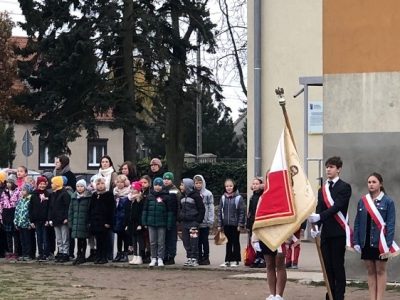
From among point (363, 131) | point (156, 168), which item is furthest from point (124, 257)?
point (363, 131)

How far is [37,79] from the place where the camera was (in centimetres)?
3578

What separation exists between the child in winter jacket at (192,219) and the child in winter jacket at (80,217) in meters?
1.86

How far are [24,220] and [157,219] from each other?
309 centimetres

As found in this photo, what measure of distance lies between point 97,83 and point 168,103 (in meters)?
2.64

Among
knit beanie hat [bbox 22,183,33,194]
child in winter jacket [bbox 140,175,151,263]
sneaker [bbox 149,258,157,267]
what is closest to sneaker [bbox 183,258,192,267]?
sneaker [bbox 149,258,157,267]

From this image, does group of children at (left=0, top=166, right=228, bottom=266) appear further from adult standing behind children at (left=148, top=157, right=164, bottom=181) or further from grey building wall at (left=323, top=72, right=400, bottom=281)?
grey building wall at (left=323, top=72, right=400, bottom=281)

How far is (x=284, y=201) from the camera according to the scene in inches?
497

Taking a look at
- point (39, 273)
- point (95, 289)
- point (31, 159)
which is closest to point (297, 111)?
point (39, 273)

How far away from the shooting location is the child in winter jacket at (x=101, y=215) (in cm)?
1859

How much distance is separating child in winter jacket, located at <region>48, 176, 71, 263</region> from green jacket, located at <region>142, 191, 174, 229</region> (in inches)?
69.7

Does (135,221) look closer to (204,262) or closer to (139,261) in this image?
(139,261)

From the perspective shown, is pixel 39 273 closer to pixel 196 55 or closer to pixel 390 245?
pixel 390 245

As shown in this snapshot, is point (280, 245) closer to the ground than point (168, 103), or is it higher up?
closer to the ground

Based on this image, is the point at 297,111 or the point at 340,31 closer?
the point at 340,31
